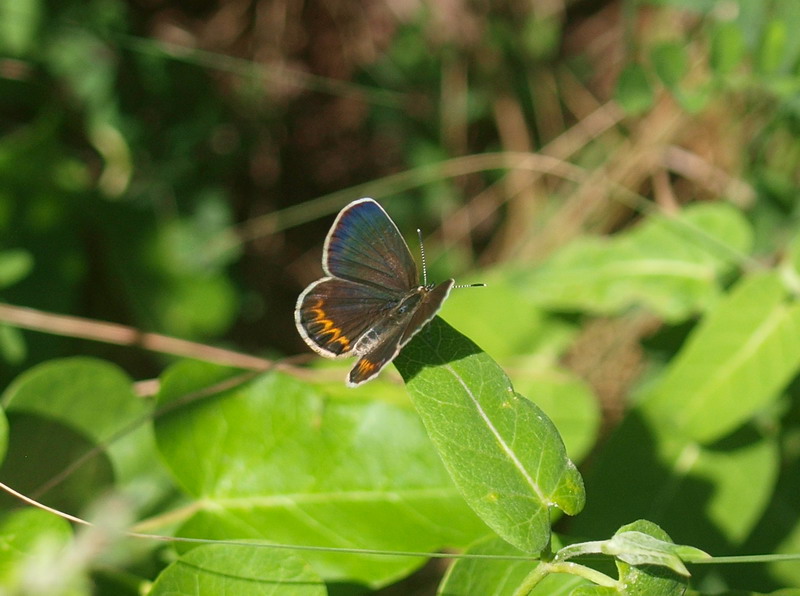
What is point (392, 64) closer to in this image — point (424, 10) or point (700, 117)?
point (424, 10)

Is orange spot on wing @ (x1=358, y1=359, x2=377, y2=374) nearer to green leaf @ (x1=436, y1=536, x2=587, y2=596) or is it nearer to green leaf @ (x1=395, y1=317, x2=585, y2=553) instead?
green leaf @ (x1=395, y1=317, x2=585, y2=553)

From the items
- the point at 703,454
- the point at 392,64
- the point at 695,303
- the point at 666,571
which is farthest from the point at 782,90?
the point at 392,64

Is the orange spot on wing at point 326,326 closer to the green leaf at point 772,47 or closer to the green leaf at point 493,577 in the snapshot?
the green leaf at point 493,577

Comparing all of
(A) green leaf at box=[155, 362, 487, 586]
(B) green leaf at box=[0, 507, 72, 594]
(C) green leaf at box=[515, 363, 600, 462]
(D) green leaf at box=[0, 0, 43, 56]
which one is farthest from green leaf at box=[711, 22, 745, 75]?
(D) green leaf at box=[0, 0, 43, 56]

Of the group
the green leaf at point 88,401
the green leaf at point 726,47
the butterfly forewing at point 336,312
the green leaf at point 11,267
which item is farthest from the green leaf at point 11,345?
the green leaf at point 726,47

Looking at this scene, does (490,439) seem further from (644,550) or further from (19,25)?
(19,25)
